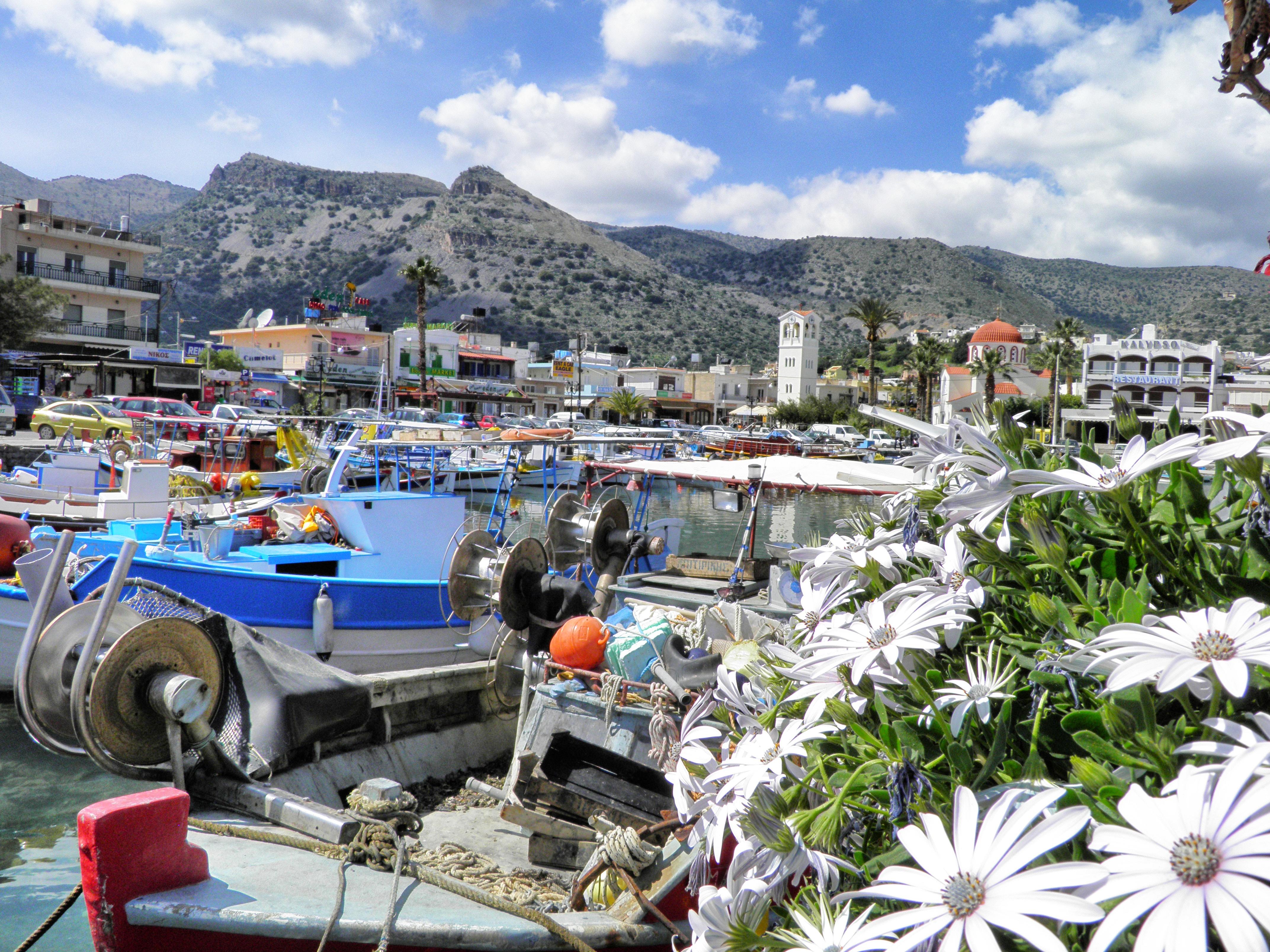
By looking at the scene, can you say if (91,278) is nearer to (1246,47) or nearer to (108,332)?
(108,332)

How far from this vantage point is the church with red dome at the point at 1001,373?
73375 mm

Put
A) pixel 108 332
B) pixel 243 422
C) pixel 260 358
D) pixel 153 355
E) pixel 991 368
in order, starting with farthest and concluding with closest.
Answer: pixel 260 358
pixel 991 368
pixel 153 355
pixel 108 332
pixel 243 422

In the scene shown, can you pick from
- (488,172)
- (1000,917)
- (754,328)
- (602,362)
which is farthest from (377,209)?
(1000,917)

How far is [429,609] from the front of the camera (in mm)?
11547

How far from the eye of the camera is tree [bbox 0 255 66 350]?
3788 centimetres

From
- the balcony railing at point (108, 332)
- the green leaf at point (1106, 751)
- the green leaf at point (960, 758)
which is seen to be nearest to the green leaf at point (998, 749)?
the green leaf at point (960, 758)

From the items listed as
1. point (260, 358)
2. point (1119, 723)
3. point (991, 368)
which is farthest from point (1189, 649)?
point (260, 358)

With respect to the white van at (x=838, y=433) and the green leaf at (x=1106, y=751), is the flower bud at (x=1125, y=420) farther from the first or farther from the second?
the white van at (x=838, y=433)

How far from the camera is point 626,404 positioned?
70250 millimetres

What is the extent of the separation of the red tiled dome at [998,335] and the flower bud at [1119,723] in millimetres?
84266

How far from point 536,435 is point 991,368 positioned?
154 feet

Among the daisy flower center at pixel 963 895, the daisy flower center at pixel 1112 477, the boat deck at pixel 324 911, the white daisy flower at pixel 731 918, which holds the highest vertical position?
the daisy flower center at pixel 1112 477

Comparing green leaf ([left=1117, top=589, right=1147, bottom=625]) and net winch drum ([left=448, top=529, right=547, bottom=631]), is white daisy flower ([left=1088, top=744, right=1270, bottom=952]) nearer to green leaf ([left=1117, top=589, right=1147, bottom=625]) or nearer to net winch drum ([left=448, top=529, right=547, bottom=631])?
green leaf ([left=1117, top=589, right=1147, bottom=625])

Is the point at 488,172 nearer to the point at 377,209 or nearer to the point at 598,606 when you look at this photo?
the point at 377,209
